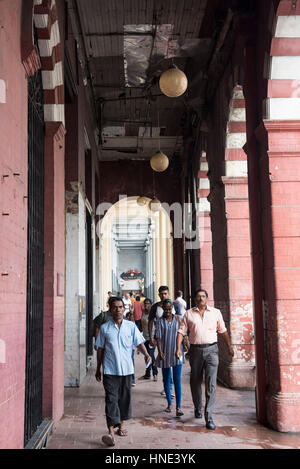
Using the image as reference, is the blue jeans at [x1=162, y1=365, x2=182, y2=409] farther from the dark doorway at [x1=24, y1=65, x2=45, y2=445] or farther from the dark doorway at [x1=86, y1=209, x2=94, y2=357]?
the dark doorway at [x1=86, y1=209, x2=94, y2=357]

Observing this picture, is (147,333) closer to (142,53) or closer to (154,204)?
Result: (142,53)

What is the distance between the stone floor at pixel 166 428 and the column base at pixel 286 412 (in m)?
0.09

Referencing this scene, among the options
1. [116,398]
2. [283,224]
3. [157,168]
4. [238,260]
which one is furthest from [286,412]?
[157,168]

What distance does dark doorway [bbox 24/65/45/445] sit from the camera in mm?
4996

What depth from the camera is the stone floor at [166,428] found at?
5.19m

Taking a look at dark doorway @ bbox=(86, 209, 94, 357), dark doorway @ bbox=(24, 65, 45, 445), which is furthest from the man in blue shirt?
dark doorway @ bbox=(86, 209, 94, 357)

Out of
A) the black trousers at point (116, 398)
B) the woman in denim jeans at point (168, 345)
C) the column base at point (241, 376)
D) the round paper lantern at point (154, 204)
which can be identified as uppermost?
the round paper lantern at point (154, 204)

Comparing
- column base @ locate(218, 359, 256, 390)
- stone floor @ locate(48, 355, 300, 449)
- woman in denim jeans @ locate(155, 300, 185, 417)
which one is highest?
woman in denim jeans @ locate(155, 300, 185, 417)

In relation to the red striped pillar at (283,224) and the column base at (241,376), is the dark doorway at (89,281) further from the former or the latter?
the red striped pillar at (283,224)

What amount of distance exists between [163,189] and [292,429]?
12.2 meters

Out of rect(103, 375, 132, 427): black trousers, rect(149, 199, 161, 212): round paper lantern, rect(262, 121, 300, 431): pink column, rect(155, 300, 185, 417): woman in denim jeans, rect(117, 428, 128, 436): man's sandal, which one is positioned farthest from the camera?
rect(149, 199, 161, 212): round paper lantern

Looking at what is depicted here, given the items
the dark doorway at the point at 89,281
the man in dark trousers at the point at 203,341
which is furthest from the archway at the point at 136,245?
the man in dark trousers at the point at 203,341

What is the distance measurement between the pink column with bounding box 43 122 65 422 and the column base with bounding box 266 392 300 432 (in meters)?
2.50

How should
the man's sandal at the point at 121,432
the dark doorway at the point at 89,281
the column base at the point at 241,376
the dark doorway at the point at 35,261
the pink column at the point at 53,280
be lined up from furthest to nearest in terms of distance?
the dark doorway at the point at 89,281
the column base at the point at 241,376
the pink column at the point at 53,280
the man's sandal at the point at 121,432
the dark doorway at the point at 35,261
